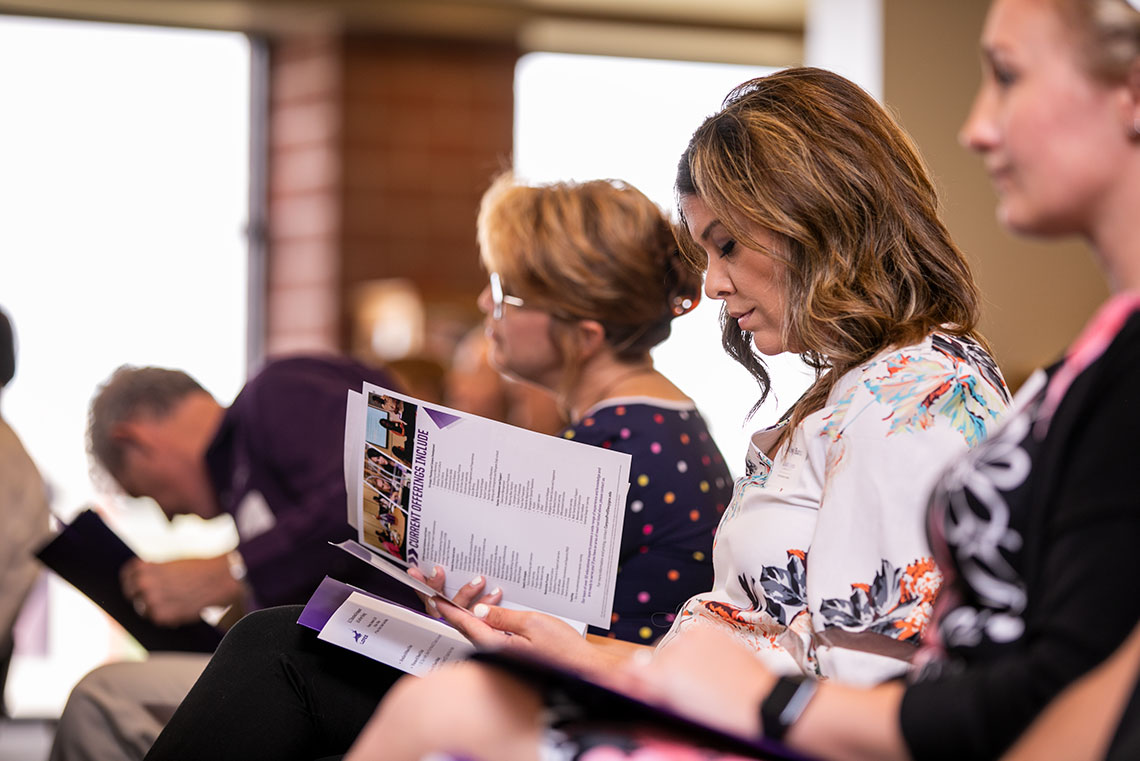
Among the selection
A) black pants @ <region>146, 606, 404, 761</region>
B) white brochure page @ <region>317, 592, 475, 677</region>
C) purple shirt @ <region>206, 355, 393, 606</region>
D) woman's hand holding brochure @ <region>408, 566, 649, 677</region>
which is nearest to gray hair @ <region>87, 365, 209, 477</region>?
purple shirt @ <region>206, 355, 393, 606</region>

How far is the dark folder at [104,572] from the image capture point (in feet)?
6.53

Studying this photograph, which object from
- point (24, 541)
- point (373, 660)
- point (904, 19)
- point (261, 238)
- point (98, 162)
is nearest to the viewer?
point (373, 660)

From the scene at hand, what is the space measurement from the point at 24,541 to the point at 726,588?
150cm

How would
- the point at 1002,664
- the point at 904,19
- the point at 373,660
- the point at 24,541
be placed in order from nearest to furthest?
the point at 1002,664
the point at 373,660
the point at 24,541
the point at 904,19

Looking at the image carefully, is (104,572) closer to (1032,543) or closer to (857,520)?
(857,520)

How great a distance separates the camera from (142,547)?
4.85 m

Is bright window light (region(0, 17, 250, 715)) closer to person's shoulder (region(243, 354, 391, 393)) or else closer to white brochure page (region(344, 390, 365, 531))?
person's shoulder (region(243, 354, 391, 393))

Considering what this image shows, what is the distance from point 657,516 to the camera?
173 cm

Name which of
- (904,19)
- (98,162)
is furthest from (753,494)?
(98,162)

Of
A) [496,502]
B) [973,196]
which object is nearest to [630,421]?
[496,502]

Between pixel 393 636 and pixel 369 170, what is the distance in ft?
15.5

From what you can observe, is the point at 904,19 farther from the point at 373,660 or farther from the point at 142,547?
the point at 142,547

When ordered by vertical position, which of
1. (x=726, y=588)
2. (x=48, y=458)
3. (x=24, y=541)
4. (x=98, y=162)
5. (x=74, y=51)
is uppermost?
(x=74, y=51)

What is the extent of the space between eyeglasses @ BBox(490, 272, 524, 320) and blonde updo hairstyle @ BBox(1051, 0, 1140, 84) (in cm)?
126
